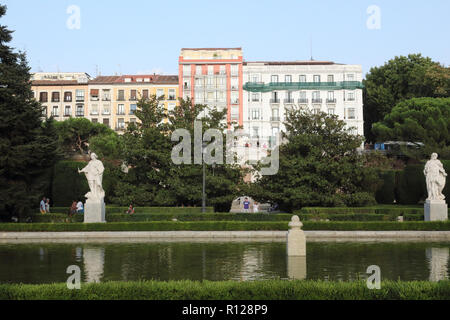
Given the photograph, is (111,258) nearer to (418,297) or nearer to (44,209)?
(418,297)

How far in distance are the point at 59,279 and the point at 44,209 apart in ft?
63.1

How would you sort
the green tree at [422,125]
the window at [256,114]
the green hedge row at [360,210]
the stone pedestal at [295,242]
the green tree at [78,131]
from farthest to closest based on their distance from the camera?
the window at [256,114], the green tree at [78,131], the green tree at [422,125], the green hedge row at [360,210], the stone pedestal at [295,242]

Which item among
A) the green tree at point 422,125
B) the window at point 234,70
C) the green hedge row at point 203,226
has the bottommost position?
the green hedge row at point 203,226

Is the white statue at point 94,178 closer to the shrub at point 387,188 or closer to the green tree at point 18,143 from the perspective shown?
the green tree at point 18,143

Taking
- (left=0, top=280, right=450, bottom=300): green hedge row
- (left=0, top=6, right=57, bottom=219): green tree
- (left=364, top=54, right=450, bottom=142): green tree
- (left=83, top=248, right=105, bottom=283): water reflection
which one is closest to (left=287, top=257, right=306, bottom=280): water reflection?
(left=0, top=280, right=450, bottom=300): green hedge row

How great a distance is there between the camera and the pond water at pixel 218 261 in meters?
13.4

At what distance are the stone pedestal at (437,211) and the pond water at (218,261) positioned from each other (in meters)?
5.83

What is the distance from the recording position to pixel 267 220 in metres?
27.5

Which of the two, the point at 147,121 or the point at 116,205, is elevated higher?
the point at 147,121

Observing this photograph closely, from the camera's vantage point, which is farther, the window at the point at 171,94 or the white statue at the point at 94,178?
the window at the point at 171,94

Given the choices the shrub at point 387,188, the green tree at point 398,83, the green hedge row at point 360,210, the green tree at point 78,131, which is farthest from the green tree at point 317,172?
the green tree at point 78,131

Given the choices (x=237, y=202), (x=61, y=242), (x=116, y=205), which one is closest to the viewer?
(x=61, y=242)

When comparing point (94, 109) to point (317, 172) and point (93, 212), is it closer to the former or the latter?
point (93, 212)
